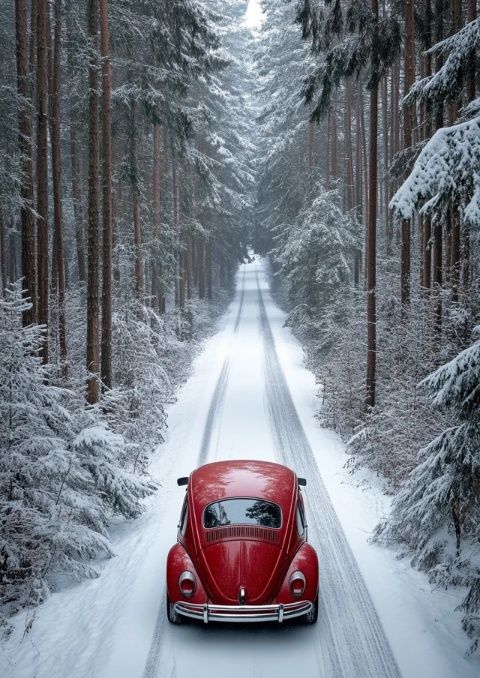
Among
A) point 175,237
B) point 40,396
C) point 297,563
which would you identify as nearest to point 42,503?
point 40,396

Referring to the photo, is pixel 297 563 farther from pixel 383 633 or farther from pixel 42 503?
pixel 42 503

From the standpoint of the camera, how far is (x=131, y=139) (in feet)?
53.4

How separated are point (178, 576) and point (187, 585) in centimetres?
16

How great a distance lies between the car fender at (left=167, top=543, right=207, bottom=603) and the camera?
237 inches

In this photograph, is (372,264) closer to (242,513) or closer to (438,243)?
(438,243)

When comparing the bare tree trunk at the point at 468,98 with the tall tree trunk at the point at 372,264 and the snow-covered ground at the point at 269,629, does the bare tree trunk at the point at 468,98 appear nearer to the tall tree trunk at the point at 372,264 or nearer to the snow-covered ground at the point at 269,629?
the tall tree trunk at the point at 372,264

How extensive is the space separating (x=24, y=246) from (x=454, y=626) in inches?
388

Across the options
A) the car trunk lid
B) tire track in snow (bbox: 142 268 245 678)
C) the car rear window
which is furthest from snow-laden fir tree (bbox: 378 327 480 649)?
tire track in snow (bbox: 142 268 245 678)

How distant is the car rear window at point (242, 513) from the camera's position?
6656 millimetres

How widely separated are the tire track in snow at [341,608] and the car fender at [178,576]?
5.05ft

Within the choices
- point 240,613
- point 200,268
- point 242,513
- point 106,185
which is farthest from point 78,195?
point 240,613

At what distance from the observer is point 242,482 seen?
7.30m

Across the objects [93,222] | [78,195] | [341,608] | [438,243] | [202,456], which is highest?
[78,195]

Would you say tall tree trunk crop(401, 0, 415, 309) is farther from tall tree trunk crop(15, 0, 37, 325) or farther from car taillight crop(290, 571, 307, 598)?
car taillight crop(290, 571, 307, 598)
